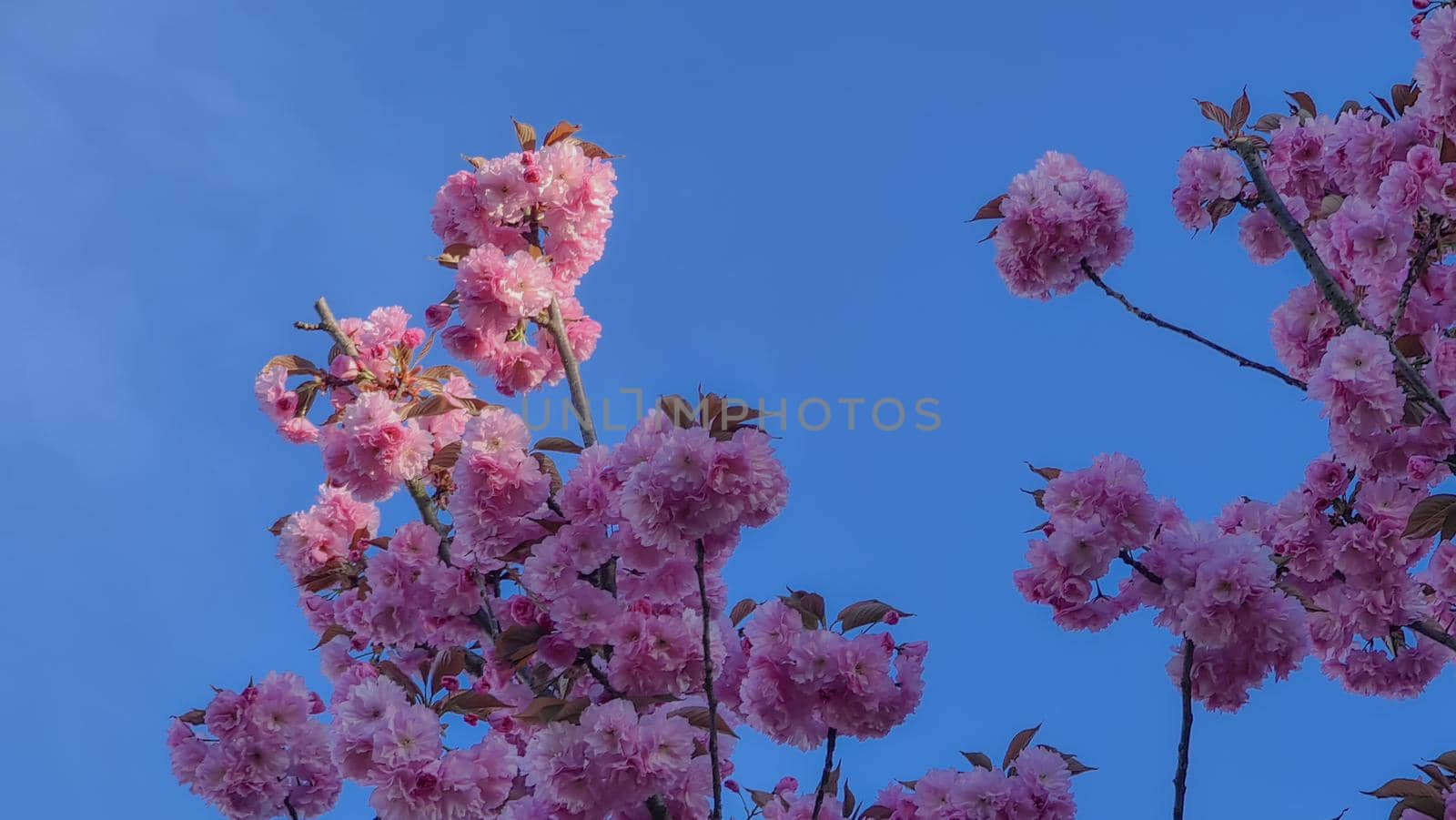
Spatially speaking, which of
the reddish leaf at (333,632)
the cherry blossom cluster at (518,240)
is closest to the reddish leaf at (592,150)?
the cherry blossom cluster at (518,240)

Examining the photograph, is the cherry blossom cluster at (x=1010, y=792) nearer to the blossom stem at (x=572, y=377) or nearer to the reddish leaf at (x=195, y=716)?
the blossom stem at (x=572, y=377)

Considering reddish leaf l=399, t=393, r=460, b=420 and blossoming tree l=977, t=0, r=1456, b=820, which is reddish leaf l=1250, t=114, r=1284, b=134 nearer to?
blossoming tree l=977, t=0, r=1456, b=820

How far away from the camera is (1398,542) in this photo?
3602 mm

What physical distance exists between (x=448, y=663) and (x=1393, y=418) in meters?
2.79

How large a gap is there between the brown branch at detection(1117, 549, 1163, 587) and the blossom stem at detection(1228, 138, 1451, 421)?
1008 millimetres

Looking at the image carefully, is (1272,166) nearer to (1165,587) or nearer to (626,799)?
(1165,587)

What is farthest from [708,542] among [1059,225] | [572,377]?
[1059,225]

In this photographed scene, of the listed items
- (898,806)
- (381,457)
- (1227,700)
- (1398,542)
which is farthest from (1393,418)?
(381,457)

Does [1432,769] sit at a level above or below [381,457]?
below

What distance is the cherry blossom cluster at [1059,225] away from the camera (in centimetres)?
382

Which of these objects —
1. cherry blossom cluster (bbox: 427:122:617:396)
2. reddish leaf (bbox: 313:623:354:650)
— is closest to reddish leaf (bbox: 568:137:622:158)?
cherry blossom cluster (bbox: 427:122:617:396)

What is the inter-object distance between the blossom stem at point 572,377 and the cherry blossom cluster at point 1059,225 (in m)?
1.55

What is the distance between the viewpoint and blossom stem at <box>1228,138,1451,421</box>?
319cm

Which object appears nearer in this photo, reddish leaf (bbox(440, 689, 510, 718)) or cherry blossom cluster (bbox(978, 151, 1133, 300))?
reddish leaf (bbox(440, 689, 510, 718))
